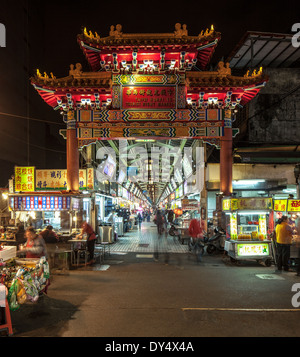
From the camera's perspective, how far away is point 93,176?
17.3m

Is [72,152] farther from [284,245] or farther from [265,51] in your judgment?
[265,51]

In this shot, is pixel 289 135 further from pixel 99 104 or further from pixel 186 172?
pixel 99 104

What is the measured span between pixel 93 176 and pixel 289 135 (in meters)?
15.2

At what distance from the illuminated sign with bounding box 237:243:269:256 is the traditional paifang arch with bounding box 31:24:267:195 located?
3518mm

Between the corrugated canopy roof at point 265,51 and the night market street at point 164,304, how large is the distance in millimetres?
14898

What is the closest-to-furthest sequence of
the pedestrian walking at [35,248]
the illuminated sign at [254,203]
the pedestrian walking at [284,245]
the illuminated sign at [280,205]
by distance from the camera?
the pedestrian walking at [35,248] < the pedestrian walking at [284,245] < the illuminated sign at [254,203] < the illuminated sign at [280,205]

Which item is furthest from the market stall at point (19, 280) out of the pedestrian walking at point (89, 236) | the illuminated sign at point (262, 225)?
the illuminated sign at point (262, 225)

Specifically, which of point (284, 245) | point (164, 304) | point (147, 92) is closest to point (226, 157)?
point (147, 92)

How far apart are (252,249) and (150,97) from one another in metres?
8.67

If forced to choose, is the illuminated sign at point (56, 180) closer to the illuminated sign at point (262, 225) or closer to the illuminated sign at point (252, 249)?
the illuminated sign at point (252, 249)

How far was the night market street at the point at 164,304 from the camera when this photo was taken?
572 centimetres

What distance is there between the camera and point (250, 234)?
40.9 feet

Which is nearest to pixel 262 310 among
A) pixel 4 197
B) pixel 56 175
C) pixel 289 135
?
pixel 56 175

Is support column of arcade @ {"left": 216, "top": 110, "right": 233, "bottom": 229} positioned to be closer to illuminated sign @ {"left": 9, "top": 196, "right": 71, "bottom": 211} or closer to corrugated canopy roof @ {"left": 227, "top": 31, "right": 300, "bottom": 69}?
corrugated canopy roof @ {"left": 227, "top": 31, "right": 300, "bottom": 69}
